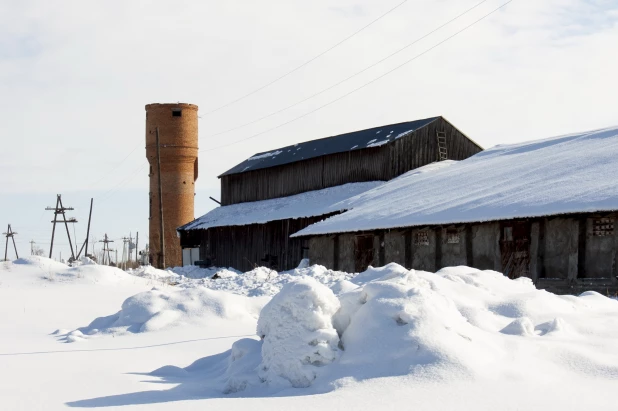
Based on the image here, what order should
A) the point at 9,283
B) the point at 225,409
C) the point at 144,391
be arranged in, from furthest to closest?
the point at 9,283 → the point at 144,391 → the point at 225,409

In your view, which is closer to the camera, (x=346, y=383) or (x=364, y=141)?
(x=346, y=383)

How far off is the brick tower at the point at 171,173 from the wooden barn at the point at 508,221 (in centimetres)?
2013

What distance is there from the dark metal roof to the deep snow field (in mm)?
24400

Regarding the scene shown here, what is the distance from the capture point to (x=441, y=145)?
1391 inches

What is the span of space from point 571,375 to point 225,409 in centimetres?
314

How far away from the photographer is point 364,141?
36.0 m

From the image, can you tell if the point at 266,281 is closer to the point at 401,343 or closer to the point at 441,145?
the point at 401,343

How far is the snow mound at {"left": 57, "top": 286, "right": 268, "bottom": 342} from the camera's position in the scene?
40.4 feet

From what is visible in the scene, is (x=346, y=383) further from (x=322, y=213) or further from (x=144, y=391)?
(x=322, y=213)

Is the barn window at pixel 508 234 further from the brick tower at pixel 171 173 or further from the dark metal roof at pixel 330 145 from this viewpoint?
the brick tower at pixel 171 173

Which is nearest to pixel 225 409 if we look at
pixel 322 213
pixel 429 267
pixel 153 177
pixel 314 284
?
pixel 314 284

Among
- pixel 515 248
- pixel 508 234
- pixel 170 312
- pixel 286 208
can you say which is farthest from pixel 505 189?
pixel 286 208

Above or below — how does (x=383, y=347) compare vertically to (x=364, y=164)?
below

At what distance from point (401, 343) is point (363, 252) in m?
18.1
